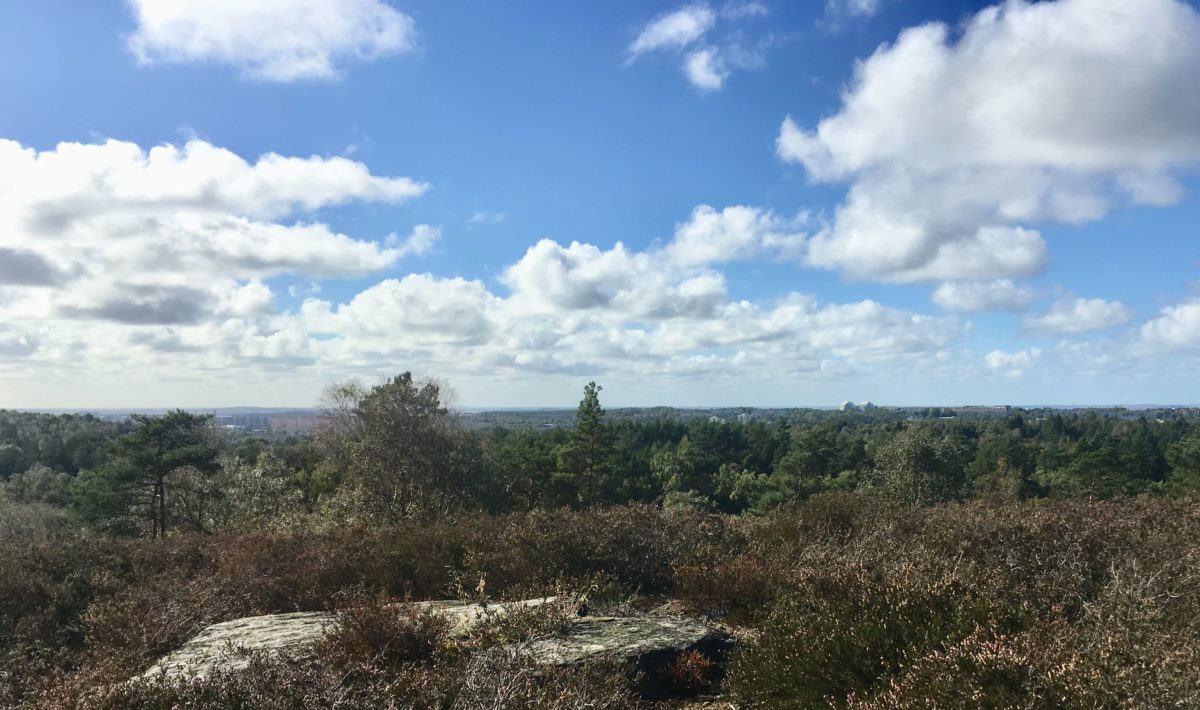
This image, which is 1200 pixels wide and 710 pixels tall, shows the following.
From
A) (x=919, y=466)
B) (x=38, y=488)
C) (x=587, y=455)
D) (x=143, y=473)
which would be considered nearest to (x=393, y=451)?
(x=143, y=473)

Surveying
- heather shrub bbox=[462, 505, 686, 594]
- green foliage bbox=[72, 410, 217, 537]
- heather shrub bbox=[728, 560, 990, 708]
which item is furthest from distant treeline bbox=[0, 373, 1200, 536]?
heather shrub bbox=[728, 560, 990, 708]

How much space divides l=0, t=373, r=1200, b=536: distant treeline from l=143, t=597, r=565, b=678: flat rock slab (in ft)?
30.8

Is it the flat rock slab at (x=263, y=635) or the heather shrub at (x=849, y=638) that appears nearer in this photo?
the heather shrub at (x=849, y=638)

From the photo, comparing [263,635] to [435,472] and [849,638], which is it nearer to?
[849,638]

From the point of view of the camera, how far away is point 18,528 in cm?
2464

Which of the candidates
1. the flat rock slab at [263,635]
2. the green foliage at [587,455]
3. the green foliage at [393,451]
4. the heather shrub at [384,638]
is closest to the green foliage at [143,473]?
the green foliage at [393,451]

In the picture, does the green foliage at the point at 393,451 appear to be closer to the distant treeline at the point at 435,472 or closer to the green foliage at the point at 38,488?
the distant treeline at the point at 435,472

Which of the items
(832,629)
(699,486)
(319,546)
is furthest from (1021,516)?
(699,486)

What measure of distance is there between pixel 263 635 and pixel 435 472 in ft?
72.3

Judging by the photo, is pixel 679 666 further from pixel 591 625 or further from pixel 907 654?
pixel 907 654

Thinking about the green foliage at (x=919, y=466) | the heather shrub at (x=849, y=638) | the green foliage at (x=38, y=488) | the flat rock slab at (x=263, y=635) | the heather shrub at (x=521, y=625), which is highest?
the heather shrub at (x=849, y=638)

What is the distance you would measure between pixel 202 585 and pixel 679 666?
6355 mm

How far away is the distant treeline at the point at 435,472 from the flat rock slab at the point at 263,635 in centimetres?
938

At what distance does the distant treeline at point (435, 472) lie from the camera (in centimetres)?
2528
